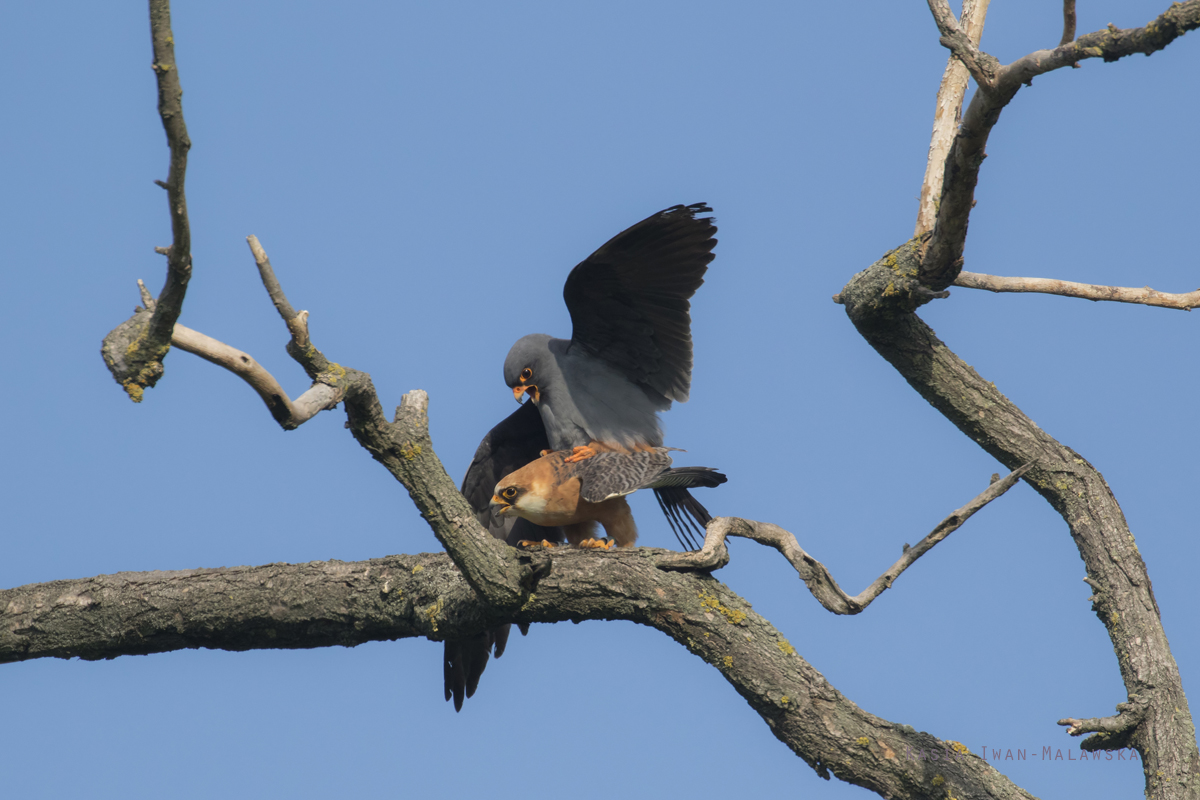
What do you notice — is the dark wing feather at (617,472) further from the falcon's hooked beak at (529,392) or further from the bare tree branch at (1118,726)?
the bare tree branch at (1118,726)

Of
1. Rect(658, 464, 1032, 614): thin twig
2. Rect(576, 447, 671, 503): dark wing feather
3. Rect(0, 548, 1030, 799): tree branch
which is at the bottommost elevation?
Rect(0, 548, 1030, 799): tree branch

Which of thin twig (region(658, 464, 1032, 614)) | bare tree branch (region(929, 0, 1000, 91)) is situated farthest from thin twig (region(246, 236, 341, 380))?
bare tree branch (region(929, 0, 1000, 91))

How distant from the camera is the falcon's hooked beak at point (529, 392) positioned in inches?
228

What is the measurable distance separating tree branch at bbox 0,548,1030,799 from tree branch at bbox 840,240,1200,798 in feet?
2.52

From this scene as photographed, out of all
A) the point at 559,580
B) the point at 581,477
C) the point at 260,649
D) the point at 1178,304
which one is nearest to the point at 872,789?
the point at 559,580

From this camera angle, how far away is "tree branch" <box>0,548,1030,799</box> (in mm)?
4148

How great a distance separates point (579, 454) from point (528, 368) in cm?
63

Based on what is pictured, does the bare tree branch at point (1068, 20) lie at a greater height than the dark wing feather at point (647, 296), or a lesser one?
greater

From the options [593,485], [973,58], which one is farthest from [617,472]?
[973,58]

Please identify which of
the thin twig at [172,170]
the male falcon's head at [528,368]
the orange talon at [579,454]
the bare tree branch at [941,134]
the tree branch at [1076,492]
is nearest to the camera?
the thin twig at [172,170]

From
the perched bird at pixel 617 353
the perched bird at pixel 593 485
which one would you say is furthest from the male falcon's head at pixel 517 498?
the perched bird at pixel 617 353

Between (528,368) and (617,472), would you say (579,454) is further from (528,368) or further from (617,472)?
(528,368)

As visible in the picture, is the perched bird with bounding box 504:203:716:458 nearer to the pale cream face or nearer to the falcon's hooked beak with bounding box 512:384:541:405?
the falcon's hooked beak with bounding box 512:384:541:405

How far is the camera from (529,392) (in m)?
5.84
